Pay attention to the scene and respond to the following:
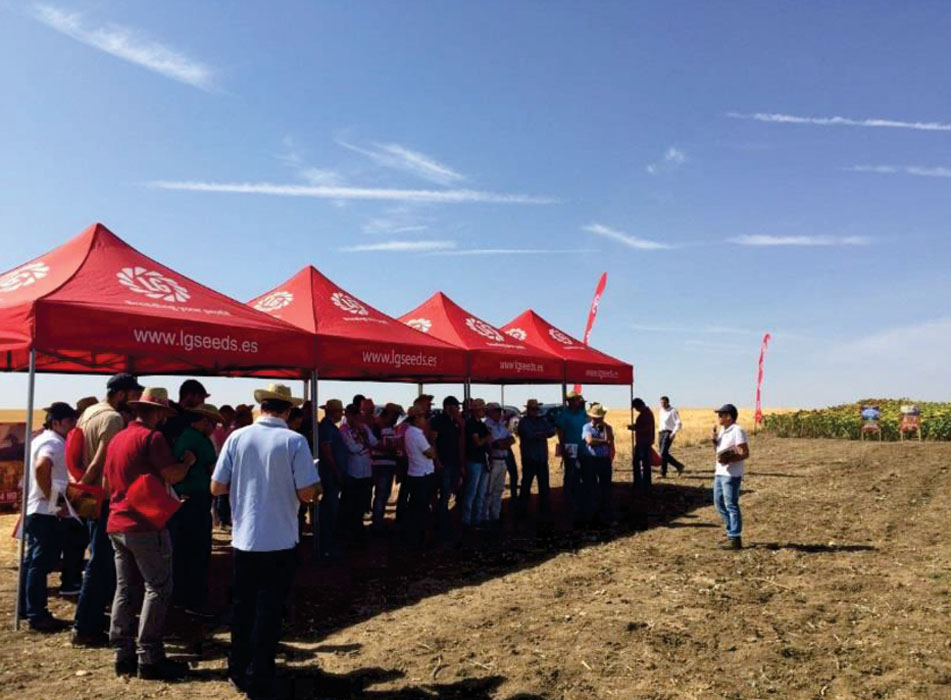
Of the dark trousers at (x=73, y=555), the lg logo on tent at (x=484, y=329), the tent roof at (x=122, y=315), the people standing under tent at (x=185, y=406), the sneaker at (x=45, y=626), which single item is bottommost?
the sneaker at (x=45, y=626)

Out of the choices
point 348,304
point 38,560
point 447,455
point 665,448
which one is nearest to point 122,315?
point 38,560

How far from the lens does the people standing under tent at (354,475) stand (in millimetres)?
9156

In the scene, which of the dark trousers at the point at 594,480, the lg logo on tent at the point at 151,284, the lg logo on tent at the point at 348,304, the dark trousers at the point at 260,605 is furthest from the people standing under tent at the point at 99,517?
the dark trousers at the point at 594,480

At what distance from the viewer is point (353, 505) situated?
9328 mm

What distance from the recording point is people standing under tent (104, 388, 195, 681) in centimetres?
480

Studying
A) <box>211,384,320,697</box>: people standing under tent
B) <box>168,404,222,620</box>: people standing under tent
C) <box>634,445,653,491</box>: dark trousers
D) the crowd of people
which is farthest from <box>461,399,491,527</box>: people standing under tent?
<box>211,384,320,697</box>: people standing under tent

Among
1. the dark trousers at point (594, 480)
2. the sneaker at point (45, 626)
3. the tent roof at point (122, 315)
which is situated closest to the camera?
the sneaker at point (45, 626)

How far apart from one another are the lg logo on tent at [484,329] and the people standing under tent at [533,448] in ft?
6.02

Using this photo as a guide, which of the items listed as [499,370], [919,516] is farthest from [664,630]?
[919,516]

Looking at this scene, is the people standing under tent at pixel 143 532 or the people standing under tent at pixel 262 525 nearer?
the people standing under tent at pixel 262 525

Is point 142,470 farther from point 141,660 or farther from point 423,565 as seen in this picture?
point 423,565

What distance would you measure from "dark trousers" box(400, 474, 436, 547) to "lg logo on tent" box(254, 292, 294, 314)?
2.98m

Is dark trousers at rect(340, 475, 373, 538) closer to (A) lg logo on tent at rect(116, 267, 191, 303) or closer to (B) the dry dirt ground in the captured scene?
(B) the dry dirt ground

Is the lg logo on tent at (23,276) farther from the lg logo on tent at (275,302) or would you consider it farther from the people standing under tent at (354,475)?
the people standing under tent at (354,475)
